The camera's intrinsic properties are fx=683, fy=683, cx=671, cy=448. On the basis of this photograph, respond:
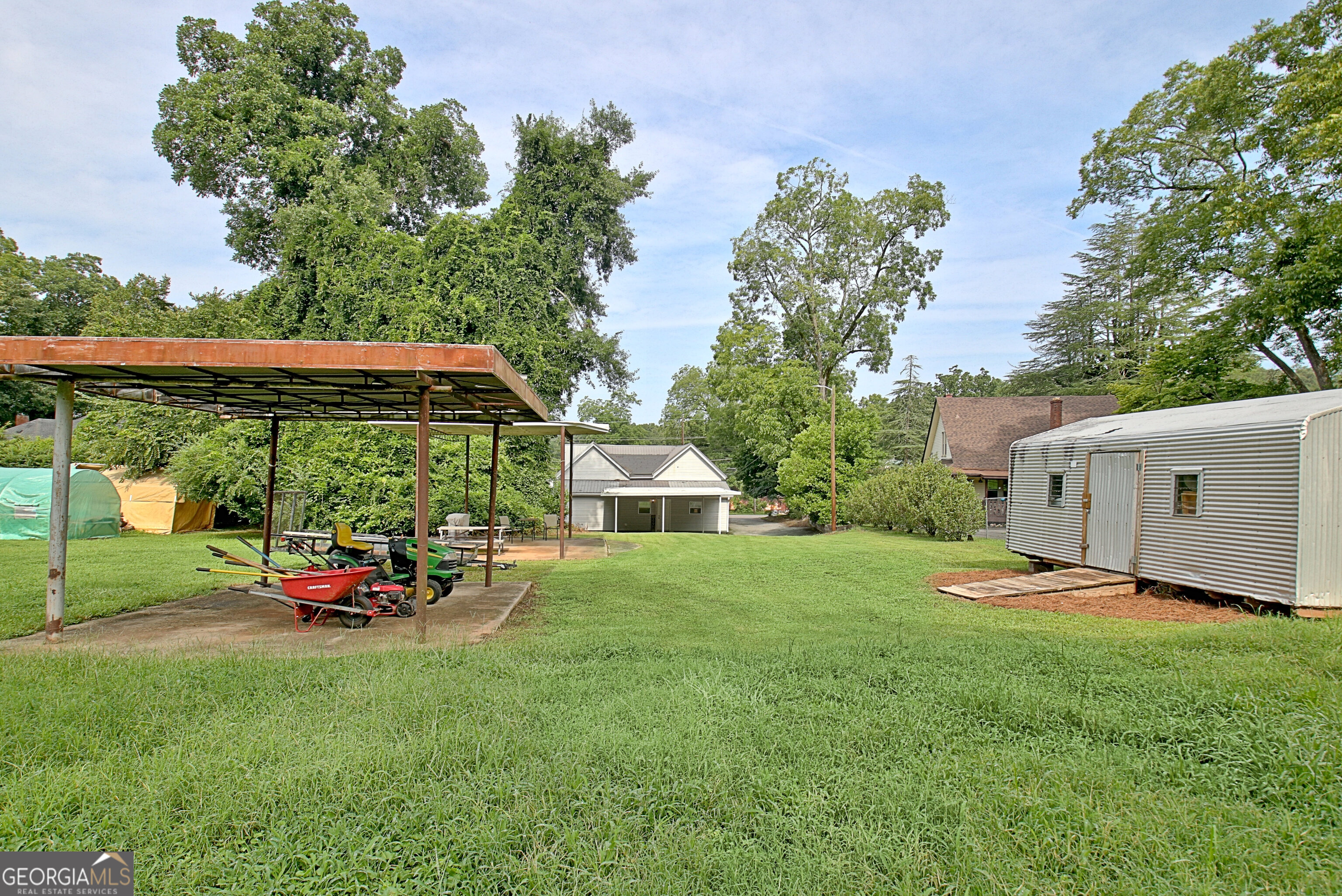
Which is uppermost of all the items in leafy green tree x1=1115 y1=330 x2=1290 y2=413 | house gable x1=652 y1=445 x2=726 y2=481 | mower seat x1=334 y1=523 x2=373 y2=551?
leafy green tree x1=1115 y1=330 x2=1290 y2=413

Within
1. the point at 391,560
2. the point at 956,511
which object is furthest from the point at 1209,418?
the point at 956,511

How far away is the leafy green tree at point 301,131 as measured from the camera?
23.8 meters

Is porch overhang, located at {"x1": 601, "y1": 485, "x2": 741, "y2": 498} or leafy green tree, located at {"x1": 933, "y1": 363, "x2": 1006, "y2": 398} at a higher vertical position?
leafy green tree, located at {"x1": 933, "y1": 363, "x2": 1006, "y2": 398}

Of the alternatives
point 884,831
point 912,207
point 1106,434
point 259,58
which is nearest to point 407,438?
point 259,58

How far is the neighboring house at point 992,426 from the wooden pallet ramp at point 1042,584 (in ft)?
54.3

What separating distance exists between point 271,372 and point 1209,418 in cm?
1185

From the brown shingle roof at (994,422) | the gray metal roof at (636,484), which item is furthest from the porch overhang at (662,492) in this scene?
the brown shingle roof at (994,422)

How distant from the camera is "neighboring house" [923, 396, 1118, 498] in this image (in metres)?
28.6

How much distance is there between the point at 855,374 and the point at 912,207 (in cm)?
888

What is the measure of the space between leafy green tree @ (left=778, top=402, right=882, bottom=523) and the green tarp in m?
23.4

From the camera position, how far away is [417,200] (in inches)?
1093

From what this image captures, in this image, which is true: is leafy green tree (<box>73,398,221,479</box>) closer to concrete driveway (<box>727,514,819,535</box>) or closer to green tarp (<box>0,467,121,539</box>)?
green tarp (<box>0,467,121,539</box>)

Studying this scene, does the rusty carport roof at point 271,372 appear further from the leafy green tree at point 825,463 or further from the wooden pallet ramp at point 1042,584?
the leafy green tree at point 825,463

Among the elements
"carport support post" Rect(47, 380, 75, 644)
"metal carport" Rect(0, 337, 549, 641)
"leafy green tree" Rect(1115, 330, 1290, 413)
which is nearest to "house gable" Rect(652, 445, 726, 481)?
"leafy green tree" Rect(1115, 330, 1290, 413)
